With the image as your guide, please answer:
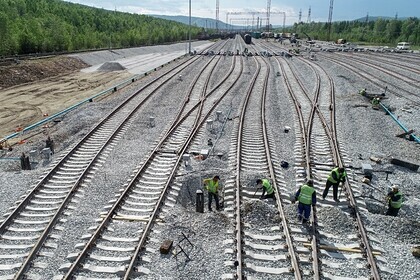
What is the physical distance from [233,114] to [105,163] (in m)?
8.65

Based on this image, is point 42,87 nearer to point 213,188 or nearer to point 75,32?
point 213,188

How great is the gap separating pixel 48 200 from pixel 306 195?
7.22 meters

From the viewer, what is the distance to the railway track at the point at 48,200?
8.14m

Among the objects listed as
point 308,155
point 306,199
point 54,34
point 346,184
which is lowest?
point 346,184

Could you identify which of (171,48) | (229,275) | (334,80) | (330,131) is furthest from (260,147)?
(171,48)

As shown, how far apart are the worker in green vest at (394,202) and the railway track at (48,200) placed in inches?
355

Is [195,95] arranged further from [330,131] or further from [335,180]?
[335,180]

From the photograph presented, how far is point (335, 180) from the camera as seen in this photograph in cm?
1065

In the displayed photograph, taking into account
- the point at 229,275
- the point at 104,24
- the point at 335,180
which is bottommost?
the point at 229,275

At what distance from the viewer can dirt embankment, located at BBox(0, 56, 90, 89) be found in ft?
110

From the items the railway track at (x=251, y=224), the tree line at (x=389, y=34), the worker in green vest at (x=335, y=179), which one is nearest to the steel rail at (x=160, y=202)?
the railway track at (x=251, y=224)

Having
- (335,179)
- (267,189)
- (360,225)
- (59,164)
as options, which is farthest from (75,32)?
(360,225)

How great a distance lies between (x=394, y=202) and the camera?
32.9 feet

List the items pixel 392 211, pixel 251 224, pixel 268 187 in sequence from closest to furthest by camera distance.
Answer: pixel 251 224 → pixel 392 211 → pixel 268 187
